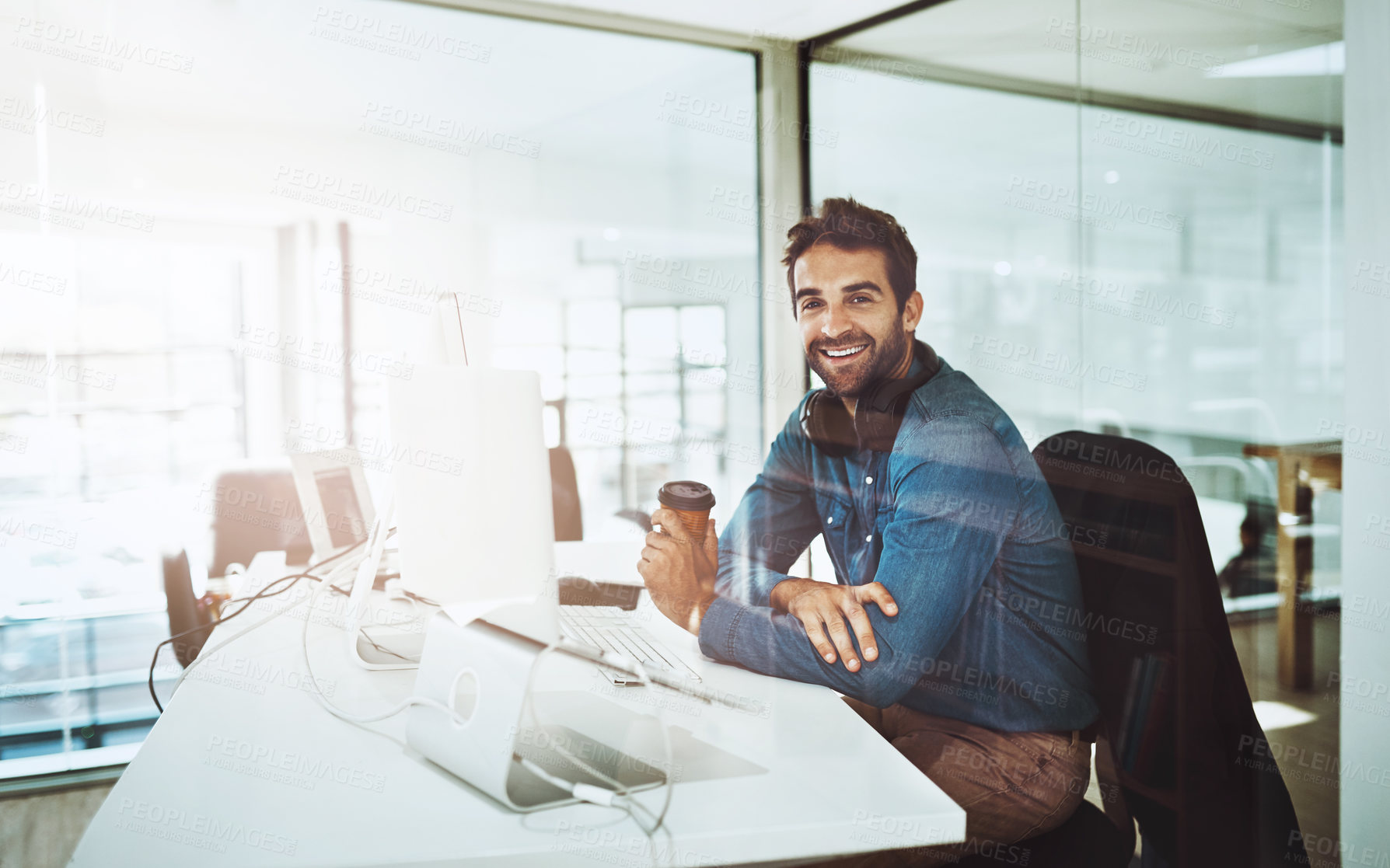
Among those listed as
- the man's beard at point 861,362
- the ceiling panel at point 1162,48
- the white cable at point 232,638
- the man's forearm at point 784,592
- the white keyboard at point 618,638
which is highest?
the ceiling panel at point 1162,48

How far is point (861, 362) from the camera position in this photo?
7.54ft

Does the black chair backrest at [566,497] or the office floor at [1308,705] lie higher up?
the black chair backrest at [566,497]

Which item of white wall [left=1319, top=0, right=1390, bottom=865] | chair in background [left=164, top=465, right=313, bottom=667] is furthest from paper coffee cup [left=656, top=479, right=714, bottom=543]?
chair in background [left=164, top=465, right=313, bottom=667]

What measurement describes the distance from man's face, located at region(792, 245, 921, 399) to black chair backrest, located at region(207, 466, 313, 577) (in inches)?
70.1

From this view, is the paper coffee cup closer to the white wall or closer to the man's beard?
the man's beard

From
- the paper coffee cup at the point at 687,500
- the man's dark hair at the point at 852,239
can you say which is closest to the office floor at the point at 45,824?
the paper coffee cup at the point at 687,500

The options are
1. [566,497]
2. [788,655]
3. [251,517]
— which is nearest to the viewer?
[788,655]

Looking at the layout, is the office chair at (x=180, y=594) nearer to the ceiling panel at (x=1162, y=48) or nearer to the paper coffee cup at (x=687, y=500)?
the paper coffee cup at (x=687, y=500)

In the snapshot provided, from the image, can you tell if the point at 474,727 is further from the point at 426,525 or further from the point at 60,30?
the point at 60,30

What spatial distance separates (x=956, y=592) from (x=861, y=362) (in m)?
0.83

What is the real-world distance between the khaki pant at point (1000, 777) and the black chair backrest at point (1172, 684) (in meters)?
0.13

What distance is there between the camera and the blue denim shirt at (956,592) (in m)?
1.51

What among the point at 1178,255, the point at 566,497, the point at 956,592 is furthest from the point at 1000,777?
the point at 566,497

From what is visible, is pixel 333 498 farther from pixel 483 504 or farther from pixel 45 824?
pixel 45 824
